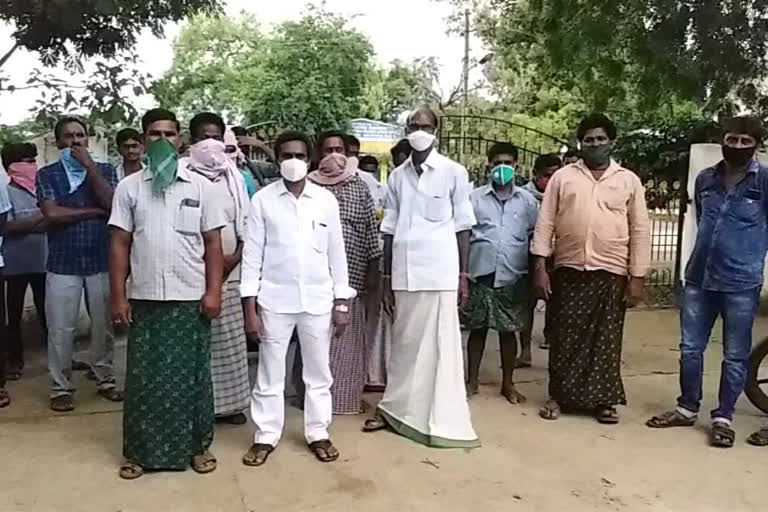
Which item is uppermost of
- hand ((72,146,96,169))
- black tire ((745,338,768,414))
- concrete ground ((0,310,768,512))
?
hand ((72,146,96,169))

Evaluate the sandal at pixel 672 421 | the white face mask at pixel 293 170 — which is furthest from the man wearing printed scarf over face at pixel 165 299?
the sandal at pixel 672 421

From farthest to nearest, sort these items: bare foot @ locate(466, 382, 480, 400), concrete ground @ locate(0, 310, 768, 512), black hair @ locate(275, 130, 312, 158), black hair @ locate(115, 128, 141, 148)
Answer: bare foot @ locate(466, 382, 480, 400) → black hair @ locate(115, 128, 141, 148) → black hair @ locate(275, 130, 312, 158) → concrete ground @ locate(0, 310, 768, 512)

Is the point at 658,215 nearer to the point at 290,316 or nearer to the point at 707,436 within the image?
the point at 707,436

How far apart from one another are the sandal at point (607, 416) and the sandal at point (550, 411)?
24 cm

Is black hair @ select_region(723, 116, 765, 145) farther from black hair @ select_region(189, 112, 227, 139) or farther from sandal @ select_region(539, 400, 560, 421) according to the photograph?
black hair @ select_region(189, 112, 227, 139)

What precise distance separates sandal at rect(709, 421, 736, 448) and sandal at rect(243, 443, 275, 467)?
240 cm

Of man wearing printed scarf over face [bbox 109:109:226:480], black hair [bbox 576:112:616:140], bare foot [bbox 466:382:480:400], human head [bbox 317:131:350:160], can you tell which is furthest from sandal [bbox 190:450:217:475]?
black hair [bbox 576:112:616:140]

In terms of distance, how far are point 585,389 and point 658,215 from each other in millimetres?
5591

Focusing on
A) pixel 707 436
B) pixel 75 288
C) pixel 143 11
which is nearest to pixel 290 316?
pixel 75 288

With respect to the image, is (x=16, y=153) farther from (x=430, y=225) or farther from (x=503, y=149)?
(x=503, y=149)

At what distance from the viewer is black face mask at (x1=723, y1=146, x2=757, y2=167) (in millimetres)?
4402

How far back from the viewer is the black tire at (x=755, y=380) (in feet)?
15.9

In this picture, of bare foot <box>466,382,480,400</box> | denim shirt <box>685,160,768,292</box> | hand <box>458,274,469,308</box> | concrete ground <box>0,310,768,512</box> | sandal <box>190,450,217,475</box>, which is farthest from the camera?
bare foot <box>466,382,480,400</box>

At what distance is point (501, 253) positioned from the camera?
517 centimetres
